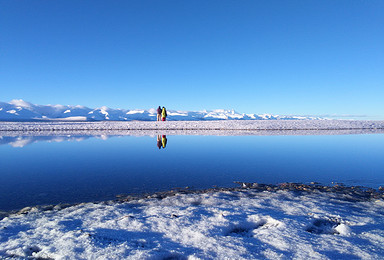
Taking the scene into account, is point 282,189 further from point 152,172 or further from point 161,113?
point 161,113

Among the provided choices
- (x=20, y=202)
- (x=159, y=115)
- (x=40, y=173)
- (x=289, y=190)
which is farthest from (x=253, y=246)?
(x=159, y=115)

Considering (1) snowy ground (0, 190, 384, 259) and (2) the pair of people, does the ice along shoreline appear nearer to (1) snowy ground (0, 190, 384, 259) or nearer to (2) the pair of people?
(1) snowy ground (0, 190, 384, 259)

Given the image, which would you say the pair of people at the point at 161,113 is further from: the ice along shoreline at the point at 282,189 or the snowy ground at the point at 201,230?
the snowy ground at the point at 201,230

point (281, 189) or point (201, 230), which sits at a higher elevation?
point (201, 230)

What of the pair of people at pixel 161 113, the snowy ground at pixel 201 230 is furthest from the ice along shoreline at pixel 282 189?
the pair of people at pixel 161 113

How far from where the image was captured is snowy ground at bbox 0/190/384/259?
126 inches

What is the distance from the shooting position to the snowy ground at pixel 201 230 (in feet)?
10.5

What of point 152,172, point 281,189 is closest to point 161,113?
point 152,172

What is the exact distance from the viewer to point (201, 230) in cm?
387

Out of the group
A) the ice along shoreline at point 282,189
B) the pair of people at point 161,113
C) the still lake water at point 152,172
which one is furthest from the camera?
the pair of people at point 161,113

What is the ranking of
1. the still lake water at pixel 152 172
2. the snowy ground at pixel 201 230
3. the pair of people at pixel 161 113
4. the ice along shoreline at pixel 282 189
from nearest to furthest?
1. the snowy ground at pixel 201 230
2. the ice along shoreline at pixel 282 189
3. the still lake water at pixel 152 172
4. the pair of people at pixel 161 113

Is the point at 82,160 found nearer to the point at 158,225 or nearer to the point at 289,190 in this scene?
the point at 158,225

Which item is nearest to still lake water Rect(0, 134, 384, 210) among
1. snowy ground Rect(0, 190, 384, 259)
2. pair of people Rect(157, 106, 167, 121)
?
snowy ground Rect(0, 190, 384, 259)

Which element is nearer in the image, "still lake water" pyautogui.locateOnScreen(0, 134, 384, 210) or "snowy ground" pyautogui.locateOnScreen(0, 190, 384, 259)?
"snowy ground" pyautogui.locateOnScreen(0, 190, 384, 259)
